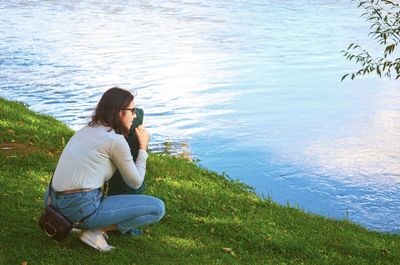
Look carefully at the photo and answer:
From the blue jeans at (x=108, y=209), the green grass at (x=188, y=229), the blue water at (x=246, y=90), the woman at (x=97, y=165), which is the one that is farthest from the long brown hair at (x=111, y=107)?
the blue water at (x=246, y=90)

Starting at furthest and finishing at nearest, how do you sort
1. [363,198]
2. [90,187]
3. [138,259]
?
[363,198], [138,259], [90,187]

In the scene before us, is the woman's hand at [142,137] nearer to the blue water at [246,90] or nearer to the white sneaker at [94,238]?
the white sneaker at [94,238]

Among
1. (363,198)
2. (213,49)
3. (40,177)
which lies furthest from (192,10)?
(40,177)

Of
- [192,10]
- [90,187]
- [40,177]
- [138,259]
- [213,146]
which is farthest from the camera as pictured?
[192,10]

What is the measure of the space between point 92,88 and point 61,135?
8274 mm

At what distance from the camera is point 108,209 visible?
5.23 metres

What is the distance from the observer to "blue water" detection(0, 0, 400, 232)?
38.0 feet

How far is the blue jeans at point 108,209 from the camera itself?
5.09 meters

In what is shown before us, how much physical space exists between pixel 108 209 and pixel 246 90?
12423mm

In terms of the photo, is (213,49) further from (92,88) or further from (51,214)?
(51,214)

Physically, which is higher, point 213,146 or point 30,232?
point 30,232

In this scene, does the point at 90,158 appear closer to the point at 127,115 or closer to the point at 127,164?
the point at 127,164

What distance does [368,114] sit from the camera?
15.2 meters

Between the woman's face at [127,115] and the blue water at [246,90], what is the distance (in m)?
5.40
